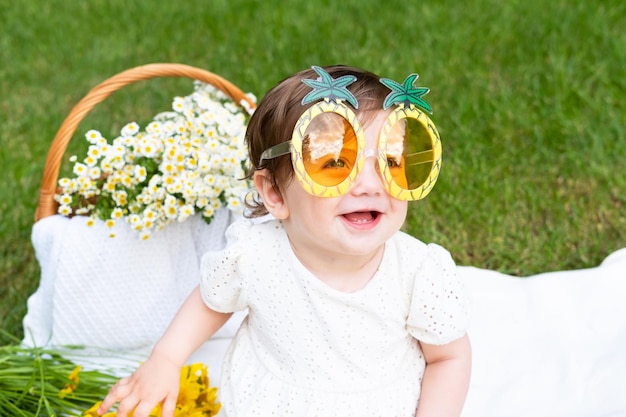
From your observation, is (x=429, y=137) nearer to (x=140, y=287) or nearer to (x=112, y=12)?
(x=140, y=287)

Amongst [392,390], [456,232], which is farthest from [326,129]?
[456,232]

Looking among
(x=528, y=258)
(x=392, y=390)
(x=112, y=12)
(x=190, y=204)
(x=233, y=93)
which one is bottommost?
(x=392, y=390)

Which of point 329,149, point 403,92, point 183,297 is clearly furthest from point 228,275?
point 183,297

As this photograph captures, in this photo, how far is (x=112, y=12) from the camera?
420cm

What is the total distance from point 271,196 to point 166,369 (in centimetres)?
44

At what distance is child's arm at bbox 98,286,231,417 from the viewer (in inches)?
67.6

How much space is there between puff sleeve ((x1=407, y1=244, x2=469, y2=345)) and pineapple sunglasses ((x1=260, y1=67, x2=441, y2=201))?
20 cm

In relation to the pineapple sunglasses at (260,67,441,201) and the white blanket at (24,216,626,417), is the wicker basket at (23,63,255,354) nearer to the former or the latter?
the white blanket at (24,216,626,417)

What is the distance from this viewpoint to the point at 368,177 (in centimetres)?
151

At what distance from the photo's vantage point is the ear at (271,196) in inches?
64.7

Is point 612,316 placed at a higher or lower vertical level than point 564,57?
lower

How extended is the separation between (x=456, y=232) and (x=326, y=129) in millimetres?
1344

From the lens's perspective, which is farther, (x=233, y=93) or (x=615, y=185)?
(x=615, y=185)

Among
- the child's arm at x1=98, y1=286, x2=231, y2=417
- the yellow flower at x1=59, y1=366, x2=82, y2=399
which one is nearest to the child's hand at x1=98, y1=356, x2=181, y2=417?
the child's arm at x1=98, y1=286, x2=231, y2=417
